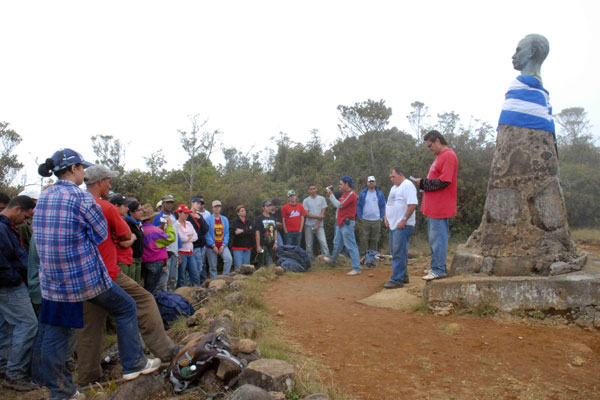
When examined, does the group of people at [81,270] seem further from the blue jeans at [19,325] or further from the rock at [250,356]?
the rock at [250,356]

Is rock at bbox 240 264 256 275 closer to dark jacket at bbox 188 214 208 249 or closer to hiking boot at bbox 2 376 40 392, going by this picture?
dark jacket at bbox 188 214 208 249

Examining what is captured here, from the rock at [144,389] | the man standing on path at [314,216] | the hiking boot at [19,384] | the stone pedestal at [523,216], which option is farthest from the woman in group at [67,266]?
the man standing on path at [314,216]

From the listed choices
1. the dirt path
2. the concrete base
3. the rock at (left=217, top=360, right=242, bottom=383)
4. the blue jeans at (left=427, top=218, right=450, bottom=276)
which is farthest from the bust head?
the rock at (left=217, top=360, right=242, bottom=383)

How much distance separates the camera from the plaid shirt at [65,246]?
309 centimetres

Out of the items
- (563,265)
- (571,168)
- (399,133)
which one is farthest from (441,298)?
(399,133)

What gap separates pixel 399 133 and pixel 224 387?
2179 centimetres

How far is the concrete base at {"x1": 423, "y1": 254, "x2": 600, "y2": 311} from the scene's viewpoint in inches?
181

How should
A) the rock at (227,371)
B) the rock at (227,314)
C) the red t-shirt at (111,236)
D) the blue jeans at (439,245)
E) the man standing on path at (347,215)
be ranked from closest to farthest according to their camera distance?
1. the rock at (227,371)
2. the red t-shirt at (111,236)
3. the rock at (227,314)
4. the blue jeans at (439,245)
5. the man standing on path at (347,215)

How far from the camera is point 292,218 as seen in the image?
31.2 ft

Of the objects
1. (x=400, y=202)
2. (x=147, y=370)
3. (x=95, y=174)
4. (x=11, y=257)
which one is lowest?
(x=147, y=370)

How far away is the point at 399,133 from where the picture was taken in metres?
23.6

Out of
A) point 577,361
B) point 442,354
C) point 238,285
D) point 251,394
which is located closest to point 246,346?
point 251,394

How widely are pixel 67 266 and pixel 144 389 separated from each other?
44.8 inches

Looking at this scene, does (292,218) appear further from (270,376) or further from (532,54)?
(270,376)
